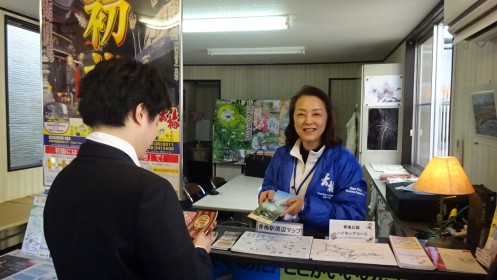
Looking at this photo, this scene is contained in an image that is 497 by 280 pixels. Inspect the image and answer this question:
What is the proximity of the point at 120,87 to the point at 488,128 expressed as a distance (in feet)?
6.40

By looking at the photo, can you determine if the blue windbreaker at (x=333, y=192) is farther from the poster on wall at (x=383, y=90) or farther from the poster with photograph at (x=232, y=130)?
the poster with photograph at (x=232, y=130)

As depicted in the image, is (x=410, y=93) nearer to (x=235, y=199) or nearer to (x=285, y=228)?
(x=235, y=199)

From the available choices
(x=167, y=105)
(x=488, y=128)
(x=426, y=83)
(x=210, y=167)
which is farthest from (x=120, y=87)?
(x=210, y=167)

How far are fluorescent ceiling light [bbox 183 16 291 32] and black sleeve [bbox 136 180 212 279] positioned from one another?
291 cm

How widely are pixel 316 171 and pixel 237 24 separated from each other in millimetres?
2427

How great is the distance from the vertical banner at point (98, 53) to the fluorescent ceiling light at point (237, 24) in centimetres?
187

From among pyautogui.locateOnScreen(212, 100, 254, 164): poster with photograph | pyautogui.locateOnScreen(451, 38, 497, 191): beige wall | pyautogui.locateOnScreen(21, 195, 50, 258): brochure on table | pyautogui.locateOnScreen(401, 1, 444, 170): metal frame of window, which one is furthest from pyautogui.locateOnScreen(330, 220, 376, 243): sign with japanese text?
pyautogui.locateOnScreen(212, 100, 254, 164): poster with photograph

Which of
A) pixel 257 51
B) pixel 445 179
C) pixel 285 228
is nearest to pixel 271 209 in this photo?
pixel 285 228

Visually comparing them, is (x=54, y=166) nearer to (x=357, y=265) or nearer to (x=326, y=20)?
(x=357, y=265)

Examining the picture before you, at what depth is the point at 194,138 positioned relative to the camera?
24.4 feet

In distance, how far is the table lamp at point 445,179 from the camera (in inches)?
66.4

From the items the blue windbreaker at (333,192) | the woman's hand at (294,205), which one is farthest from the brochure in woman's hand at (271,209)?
the blue windbreaker at (333,192)

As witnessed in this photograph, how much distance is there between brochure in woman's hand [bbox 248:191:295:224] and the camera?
1.33 meters

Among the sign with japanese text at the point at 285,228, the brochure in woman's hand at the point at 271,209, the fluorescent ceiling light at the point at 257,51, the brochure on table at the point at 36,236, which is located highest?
the fluorescent ceiling light at the point at 257,51
